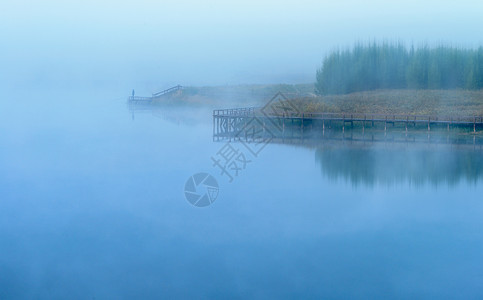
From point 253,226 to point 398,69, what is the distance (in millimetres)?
23167

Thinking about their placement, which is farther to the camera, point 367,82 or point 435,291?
point 367,82

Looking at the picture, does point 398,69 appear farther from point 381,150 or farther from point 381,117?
point 381,150

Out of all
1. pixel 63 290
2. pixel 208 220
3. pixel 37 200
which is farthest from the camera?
pixel 37 200

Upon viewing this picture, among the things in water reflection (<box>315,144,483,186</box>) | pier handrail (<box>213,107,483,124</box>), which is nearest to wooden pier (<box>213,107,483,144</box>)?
pier handrail (<box>213,107,483,124</box>)

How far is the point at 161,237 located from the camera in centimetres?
964

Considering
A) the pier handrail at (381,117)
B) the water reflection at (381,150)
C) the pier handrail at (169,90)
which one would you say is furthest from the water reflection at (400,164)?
the pier handrail at (169,90)

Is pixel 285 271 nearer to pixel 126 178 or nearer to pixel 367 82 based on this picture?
pixel 126 178

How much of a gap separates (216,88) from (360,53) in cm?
1488

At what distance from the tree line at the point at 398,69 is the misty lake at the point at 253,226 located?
38.8 ft

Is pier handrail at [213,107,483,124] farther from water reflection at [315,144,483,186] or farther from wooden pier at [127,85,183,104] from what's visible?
wooden pier at [127,85,183,104]

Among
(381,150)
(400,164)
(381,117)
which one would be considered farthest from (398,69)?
(400,164)

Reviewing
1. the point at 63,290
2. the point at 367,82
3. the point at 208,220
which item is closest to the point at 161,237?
the point at 208,220

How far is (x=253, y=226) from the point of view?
10.2 metres

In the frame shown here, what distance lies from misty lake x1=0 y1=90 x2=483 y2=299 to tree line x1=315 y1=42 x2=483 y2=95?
38.8 feet
